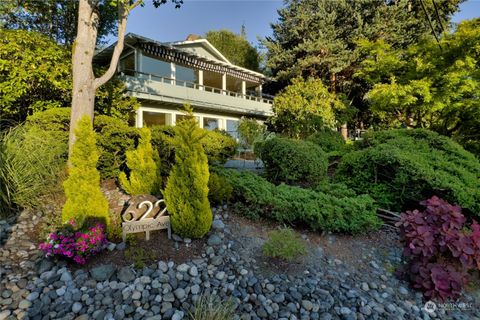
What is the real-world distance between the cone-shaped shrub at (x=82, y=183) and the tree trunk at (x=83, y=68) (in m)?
1.99

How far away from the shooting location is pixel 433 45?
10.0m

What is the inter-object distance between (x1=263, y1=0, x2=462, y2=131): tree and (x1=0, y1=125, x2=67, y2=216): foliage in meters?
15.8

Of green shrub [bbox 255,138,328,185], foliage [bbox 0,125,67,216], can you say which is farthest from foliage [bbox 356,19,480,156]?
foliage [bbox 0,125,67,216]

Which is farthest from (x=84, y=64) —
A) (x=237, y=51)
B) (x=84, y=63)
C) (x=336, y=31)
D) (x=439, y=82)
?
(x=237, y=51)

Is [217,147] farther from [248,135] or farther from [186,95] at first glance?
[186,95]

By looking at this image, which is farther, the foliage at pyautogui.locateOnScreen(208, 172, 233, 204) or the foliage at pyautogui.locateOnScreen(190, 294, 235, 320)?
the foliage at pyautogui.locateOnScreen(208, 172, 233, 204)

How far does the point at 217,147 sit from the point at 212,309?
4.45m

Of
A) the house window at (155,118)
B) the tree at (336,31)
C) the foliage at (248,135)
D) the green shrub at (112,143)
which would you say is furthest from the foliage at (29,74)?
the tree at (336,31)

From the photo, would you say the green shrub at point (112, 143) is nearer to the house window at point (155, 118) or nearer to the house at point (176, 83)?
the house at point (176, 83)

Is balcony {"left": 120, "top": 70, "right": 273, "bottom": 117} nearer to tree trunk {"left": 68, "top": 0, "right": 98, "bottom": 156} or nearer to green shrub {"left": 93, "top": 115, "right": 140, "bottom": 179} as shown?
tree trunk {"left": 68, "top": 0, "right": 98, "bottom": 156}

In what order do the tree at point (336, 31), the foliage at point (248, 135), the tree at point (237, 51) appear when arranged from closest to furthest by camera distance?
1. the foliage at point (248, 135)
2. the tree at point (336, 31)
3. the tree at point (237, 51)

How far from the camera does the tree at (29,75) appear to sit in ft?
20.6

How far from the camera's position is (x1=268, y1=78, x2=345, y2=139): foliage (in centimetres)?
1401

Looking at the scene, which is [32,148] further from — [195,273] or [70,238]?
[195,273]
